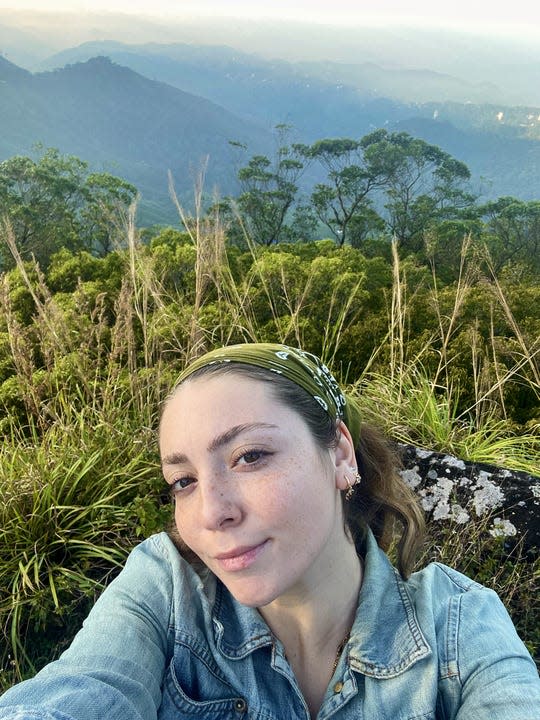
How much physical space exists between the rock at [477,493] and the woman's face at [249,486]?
60.7 inches

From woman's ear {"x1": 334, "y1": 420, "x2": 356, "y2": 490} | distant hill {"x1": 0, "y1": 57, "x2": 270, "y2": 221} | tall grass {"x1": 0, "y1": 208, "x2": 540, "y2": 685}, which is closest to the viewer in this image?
woman's ear {"x1": 334, "y1": 420, "x2": 356, "y2": 490}

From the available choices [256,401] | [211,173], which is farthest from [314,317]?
[211,173]

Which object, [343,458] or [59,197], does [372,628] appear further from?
[59,197]

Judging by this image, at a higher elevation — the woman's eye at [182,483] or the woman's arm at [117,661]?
→ the woman's eye at [182,483]

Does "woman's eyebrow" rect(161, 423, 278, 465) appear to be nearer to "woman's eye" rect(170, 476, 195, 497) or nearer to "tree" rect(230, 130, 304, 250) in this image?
"woman's eye" rect(170, 476, 195, 497)

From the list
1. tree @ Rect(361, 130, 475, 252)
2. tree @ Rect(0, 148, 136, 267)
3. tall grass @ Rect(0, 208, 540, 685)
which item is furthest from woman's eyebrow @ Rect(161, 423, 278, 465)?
tree @ Rect(361, 130, 475, 252)

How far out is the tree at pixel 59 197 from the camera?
51.8 feet

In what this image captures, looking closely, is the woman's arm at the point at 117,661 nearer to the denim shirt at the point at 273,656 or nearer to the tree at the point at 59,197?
the denim shirt at the point at 273,656

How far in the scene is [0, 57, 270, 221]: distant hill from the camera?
142m

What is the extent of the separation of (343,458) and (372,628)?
1.23ft

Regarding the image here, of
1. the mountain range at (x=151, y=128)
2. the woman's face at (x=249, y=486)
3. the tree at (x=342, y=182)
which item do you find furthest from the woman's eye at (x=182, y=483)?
the mountain range at (x=151, y=128)

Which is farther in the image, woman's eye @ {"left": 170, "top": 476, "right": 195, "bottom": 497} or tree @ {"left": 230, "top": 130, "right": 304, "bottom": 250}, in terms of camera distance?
tree @ {"left": 230, "top": 130, "right": 304, "bottom": 250}

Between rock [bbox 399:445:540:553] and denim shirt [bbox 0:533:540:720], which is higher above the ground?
denim shirt [bbox 0:533:540:720]

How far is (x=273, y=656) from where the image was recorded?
4.19 ft
